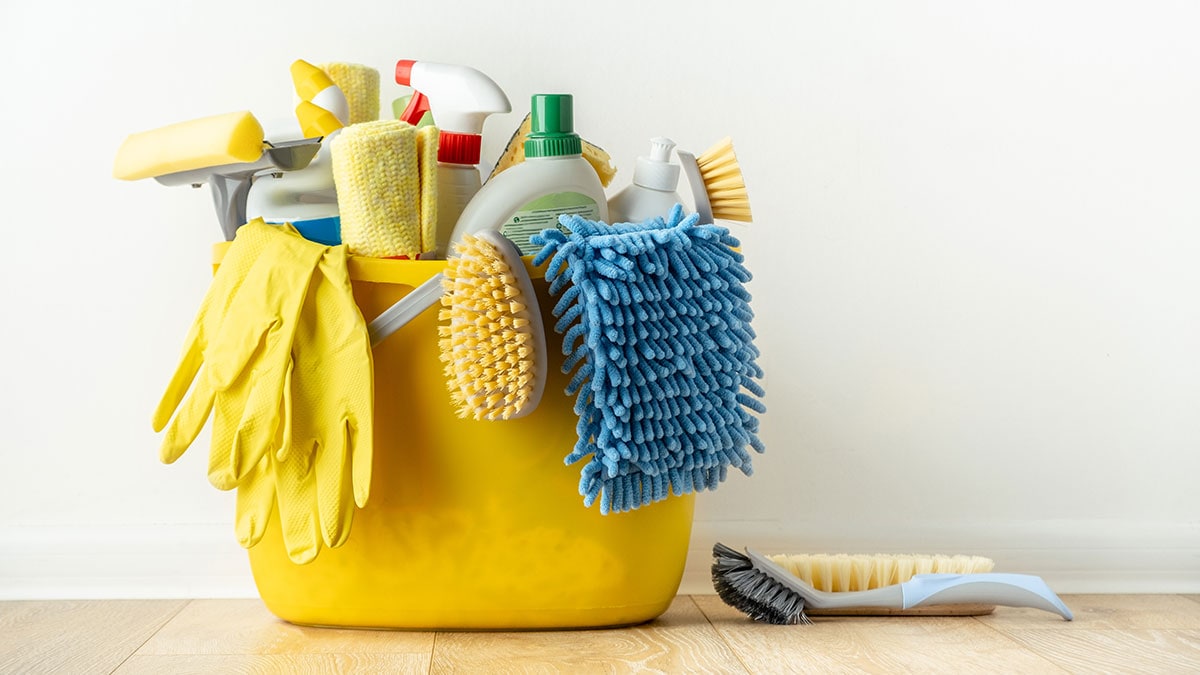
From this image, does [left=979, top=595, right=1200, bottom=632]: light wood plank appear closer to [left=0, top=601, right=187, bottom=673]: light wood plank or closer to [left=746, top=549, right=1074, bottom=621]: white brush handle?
[left=746, top=549, right=1074, bottom=621]: white brush handle

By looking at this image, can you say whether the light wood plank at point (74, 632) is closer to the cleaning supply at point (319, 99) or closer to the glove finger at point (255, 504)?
the glove finger at point (255, 504)

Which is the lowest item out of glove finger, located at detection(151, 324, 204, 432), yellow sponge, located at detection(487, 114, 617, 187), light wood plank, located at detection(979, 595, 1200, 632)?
light wood plank, located at detection(979, 595, 1200, 632)

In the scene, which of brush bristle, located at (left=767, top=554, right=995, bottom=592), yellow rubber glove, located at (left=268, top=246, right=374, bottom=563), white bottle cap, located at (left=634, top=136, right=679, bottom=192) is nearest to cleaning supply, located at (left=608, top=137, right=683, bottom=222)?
white bottle cap, located at (left=634, top=136, right=679, bottom=192)

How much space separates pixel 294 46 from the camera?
1.02 m

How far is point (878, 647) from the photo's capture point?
2.57ft

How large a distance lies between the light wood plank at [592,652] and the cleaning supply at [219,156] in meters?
0.37

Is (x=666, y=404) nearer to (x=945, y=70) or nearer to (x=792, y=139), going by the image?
(x=792, y=139)

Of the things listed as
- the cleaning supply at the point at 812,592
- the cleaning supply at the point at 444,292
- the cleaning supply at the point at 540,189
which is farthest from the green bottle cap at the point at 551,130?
the cleaning supply at the point at 812,592

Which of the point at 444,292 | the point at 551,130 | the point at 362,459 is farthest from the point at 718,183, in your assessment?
the point at 362,459

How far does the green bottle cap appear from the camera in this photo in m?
0.79

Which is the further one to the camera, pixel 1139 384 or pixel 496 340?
pixel 1139 384

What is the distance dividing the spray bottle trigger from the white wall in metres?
0.13

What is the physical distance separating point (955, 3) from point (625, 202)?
475 mm

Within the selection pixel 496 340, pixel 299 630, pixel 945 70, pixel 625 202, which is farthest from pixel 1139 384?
pixel 299 630
